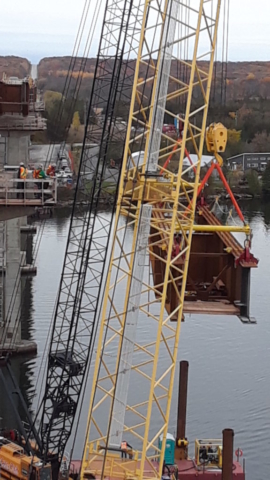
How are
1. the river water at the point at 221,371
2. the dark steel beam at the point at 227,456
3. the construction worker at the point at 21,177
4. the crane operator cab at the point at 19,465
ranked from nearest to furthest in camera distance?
the dark steel beam at the point at 227,456 → the crane operator cab at the point at 19,465 → the construction worker at the point at 21,177 → the river water at the point at 221,371

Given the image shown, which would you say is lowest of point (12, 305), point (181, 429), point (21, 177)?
point (181, 429)

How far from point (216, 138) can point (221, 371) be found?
1929 centimetres

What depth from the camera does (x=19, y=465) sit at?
96.6ft

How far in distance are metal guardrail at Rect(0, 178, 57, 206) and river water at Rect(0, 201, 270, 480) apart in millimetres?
9521

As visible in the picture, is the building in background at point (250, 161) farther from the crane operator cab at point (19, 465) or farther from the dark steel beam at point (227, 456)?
the dark steel beam at point (227, 456)

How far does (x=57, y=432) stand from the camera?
31547 mm

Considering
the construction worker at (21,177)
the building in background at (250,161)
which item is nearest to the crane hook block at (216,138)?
the construction worker at (21,177)

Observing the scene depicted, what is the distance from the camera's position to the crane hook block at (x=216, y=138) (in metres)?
27.3

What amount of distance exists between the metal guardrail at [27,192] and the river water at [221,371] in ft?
31.2

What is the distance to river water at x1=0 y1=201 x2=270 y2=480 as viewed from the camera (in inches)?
1443

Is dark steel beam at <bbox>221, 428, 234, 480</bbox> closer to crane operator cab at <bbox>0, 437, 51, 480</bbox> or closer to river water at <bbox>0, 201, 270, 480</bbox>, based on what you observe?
river water at <bbox>0, 201, 270, 480</bbox>

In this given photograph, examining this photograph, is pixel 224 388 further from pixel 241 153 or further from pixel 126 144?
pixel 241 153

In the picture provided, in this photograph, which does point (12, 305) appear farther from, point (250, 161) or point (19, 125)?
point (250, 161)

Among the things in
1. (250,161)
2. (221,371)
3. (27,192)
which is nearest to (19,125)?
(27,192)
